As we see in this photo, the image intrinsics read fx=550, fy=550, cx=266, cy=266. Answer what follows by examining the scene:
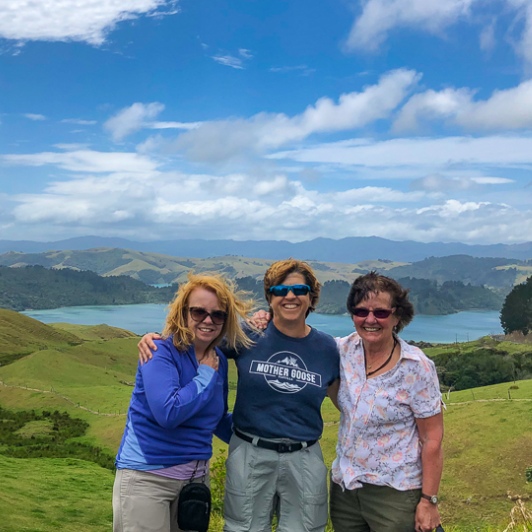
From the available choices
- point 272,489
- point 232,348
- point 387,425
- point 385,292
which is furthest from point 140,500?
point 385,292

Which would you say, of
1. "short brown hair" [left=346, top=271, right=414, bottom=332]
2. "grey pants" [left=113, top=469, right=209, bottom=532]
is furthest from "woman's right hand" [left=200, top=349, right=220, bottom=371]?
"short brown hair" [left=346, top=271, right=414, bottom=332]

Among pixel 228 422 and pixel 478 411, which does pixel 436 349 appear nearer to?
pixel 478 411

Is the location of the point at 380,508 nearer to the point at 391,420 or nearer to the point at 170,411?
the point at 391,420

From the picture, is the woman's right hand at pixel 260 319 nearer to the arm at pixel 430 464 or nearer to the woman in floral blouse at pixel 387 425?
the woman in floral blouse at pixel 387 425

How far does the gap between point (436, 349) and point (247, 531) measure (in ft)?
266

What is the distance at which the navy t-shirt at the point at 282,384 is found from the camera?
5.01m

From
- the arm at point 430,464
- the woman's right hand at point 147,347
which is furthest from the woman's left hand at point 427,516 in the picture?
the woman's right hand at point 147,347

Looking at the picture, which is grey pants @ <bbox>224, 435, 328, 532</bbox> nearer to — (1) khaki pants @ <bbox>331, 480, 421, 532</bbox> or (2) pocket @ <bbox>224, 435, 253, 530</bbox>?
(2) pocket @ <bbox>224, 435, 253, 530</bbox>

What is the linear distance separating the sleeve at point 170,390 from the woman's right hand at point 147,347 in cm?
4

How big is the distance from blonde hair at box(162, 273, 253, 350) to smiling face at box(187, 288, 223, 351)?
1.1 inches

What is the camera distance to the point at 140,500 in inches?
183

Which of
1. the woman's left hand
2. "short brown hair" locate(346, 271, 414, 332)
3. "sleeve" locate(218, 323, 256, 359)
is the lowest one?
the woman's left hand

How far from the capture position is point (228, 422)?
5.41 m

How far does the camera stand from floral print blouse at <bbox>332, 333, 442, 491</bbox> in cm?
477
